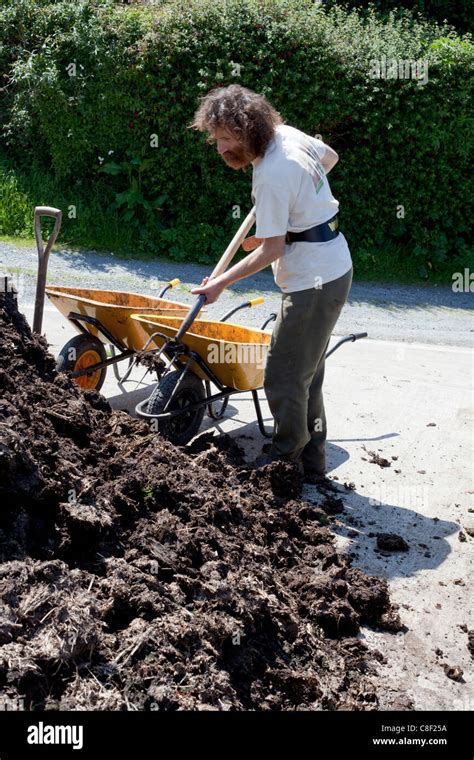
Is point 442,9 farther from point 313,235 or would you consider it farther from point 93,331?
point 313,235

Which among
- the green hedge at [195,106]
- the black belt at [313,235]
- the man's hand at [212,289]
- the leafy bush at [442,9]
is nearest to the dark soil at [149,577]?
the man's hand at [212,289]

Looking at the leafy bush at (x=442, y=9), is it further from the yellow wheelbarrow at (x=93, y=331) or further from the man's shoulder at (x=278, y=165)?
the man's shoulder at (x=278, y=165)

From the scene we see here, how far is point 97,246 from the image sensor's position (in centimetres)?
1091

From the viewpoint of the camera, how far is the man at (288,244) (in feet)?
14.3

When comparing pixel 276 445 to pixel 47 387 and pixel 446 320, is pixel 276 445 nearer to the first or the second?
pixel 47 387

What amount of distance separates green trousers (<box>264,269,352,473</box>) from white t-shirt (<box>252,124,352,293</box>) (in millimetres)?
85

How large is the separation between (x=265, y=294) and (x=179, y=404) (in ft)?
16.2

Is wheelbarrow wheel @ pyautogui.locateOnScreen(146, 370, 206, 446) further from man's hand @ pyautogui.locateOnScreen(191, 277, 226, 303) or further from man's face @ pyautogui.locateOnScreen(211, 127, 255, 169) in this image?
man's face @ pyautogui.locateOnScreen(211, 127, 255, 169)

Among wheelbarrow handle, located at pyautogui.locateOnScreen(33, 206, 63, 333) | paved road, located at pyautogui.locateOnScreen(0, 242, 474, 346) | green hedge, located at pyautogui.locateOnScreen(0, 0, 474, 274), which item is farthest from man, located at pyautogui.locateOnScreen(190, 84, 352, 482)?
green hedge, located at pyautogui.locateOnScreen(0, 0, 474, 274)

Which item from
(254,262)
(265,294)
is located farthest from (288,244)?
(265,294)

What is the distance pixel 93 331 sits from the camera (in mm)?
5625

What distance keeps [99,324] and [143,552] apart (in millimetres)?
2250

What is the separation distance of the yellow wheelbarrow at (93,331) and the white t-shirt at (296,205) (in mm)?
1138
